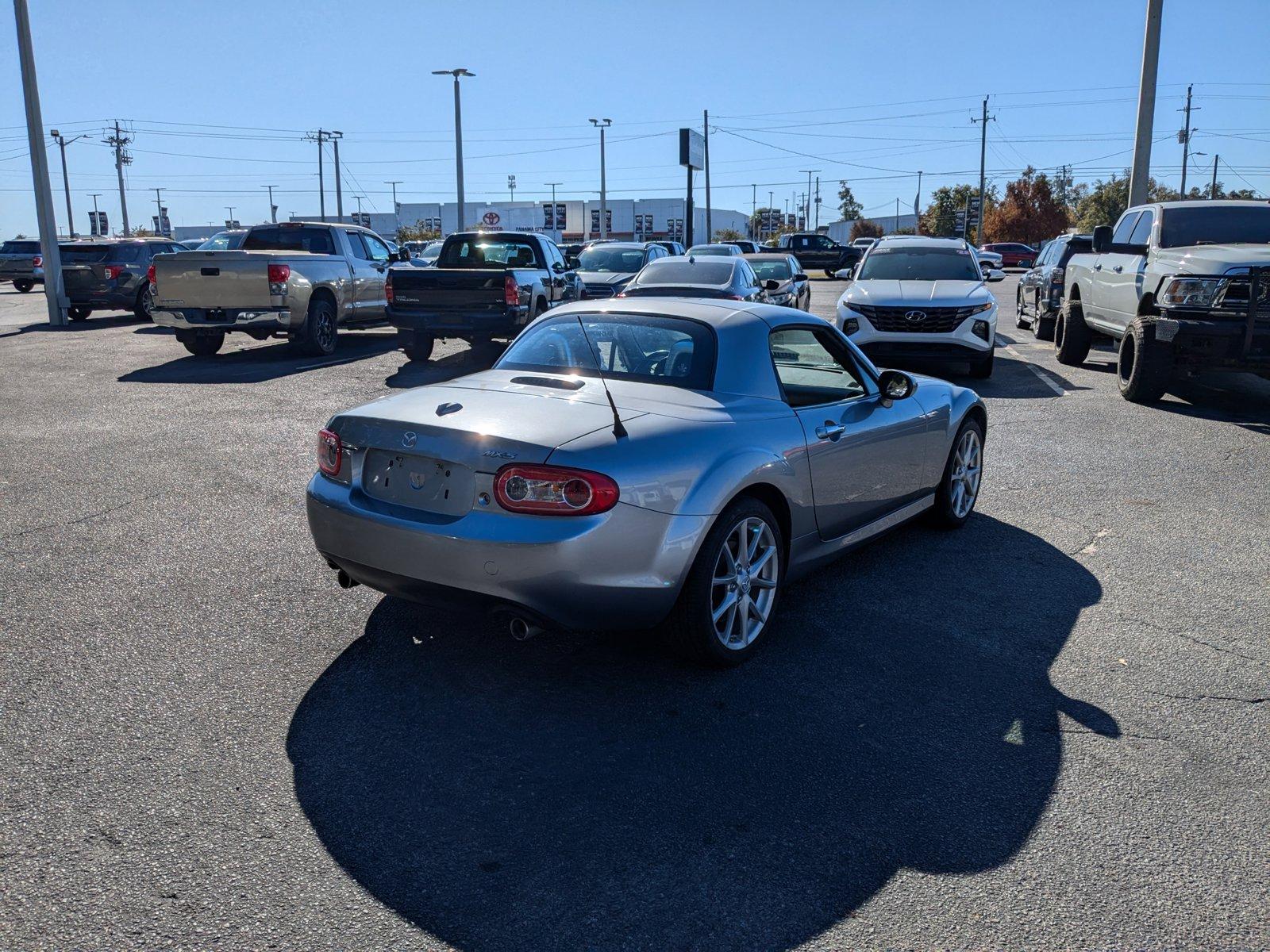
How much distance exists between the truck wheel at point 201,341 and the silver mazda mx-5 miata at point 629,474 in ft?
40.2

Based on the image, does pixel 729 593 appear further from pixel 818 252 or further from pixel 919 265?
pixel 818 252

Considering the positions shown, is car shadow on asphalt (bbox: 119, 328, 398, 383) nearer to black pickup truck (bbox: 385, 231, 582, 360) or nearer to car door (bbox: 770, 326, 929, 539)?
black pickup truck (bbox: 385, 231, 582, 360)

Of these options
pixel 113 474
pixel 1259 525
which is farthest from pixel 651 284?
pixel 1259 525

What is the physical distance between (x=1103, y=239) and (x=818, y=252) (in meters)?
43.1

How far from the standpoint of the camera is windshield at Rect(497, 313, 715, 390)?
5.07 metres

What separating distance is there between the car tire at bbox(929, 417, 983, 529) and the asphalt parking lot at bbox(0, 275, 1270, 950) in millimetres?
181

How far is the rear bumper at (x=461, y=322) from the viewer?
14.5 m

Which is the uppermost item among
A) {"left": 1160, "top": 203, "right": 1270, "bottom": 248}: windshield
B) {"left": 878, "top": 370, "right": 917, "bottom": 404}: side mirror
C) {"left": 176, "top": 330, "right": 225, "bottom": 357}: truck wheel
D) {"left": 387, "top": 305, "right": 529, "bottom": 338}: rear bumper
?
{"left": 1160, "top": 203, "right": 1270, "bottom": 248}: windshield

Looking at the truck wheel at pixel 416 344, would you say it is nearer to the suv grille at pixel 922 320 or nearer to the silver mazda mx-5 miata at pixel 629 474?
the suv grille at pixel 922 320

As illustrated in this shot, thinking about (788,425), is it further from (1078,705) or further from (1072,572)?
(1072,572)

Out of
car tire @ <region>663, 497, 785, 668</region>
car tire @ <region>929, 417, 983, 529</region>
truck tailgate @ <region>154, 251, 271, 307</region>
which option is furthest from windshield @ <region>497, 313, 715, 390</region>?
truck tailgate @ <region>154, 251, 271, 307</region>

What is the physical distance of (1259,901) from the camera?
3008 mm

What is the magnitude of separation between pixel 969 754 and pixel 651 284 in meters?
12.3

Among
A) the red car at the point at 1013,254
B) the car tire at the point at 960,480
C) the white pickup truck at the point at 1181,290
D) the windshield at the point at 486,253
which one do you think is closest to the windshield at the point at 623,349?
the car tire at the point at 960,480
